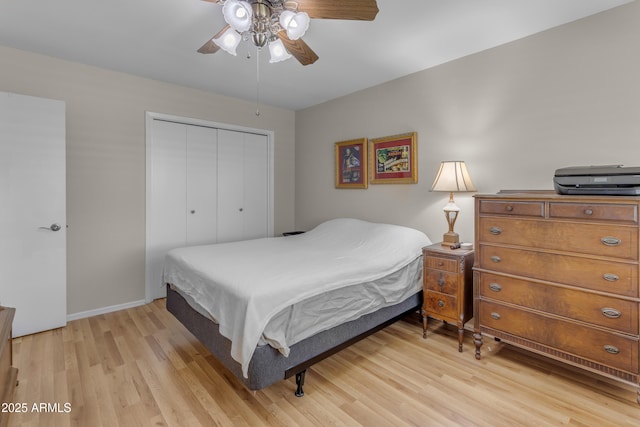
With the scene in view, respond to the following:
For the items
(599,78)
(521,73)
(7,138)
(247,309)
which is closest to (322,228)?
(247,309)

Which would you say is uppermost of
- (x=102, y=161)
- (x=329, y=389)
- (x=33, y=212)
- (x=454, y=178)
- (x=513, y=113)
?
(x=513, y=113)

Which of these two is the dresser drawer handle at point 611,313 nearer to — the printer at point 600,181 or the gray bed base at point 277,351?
the printer at point 600,181

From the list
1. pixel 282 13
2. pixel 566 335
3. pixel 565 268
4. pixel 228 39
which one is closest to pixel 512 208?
pixel 565 268

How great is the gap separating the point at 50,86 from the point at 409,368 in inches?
150

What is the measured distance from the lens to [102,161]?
120 inches

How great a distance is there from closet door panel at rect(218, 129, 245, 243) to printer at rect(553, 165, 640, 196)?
3333 mm

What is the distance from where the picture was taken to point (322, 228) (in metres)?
3.57

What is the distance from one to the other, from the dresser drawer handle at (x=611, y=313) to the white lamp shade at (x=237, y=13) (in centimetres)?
253

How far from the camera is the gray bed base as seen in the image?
165 centimetres

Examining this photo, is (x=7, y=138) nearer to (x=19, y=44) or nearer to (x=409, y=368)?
(x=19, y=44)

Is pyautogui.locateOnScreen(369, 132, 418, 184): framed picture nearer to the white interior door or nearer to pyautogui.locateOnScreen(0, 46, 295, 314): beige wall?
pyautogui.locateOnScreen(0, 46, 295, 314): beige wall

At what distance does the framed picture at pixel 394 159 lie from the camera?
3.14 meters

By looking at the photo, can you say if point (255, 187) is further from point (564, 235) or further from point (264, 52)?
point (564, 235)

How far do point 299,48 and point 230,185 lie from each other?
89.7 inches
